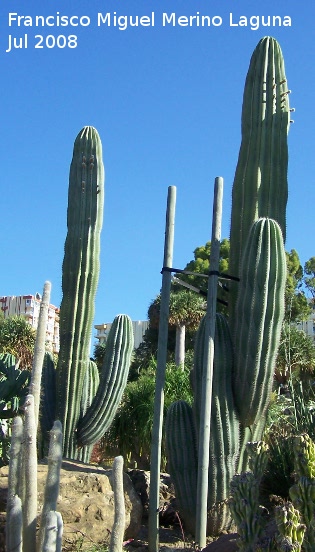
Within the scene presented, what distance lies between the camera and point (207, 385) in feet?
22.4

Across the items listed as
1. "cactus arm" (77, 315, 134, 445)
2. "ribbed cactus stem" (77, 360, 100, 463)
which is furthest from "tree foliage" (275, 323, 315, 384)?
"ribbed cactus stem" (77, 360, 100, 463)

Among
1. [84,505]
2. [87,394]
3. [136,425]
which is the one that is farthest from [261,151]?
[136,425]

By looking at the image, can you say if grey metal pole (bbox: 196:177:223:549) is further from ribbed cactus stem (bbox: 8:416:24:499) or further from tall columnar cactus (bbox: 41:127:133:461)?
ribbed cactus stem (bbox: 8:416:24:499)

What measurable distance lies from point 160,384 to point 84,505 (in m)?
1.50

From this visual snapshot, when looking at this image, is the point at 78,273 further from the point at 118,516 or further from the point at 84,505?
the point at 118,516

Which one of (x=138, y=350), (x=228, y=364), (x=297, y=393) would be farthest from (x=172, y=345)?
(x=228, y=364)

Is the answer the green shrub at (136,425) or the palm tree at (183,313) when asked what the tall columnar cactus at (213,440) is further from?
the palm tree at (183,313)

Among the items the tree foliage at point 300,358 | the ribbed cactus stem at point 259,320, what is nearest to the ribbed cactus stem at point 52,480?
the ribbed cactus stem at point 259,320

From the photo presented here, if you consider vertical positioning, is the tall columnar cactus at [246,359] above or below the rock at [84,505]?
above

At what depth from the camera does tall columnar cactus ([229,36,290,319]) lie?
7.98 m

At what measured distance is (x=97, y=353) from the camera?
2339 centimetres

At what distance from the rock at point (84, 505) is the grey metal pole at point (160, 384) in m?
0.24

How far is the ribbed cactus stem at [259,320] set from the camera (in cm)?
690

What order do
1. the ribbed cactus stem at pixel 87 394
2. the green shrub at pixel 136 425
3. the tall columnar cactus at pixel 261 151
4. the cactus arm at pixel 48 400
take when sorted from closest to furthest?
the tall columnar cactus at pixel 261 151 → the cactus arm at pixel 48 400 → the ribbed cactus stem at pixel 87 394 → the green shrub at pixel 136 425
